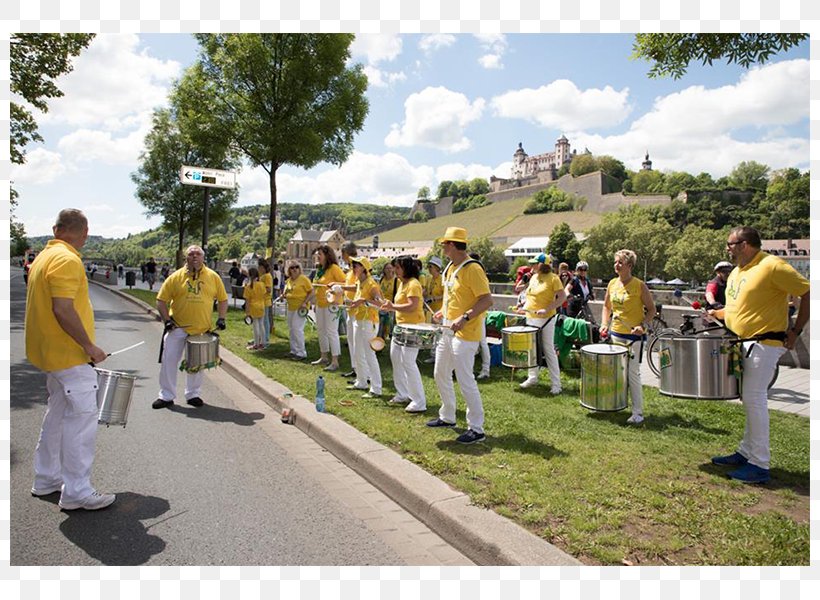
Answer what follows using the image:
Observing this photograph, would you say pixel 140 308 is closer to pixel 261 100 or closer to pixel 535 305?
pixel 261 100

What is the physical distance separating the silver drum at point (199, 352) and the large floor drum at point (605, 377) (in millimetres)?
4717

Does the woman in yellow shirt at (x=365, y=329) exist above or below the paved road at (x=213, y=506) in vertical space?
above

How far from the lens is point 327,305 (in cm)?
1012

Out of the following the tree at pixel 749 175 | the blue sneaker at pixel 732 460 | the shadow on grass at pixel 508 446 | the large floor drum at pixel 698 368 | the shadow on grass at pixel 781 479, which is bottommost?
the shadow on grass at pixel 781 479

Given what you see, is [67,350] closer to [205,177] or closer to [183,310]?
[183,310]

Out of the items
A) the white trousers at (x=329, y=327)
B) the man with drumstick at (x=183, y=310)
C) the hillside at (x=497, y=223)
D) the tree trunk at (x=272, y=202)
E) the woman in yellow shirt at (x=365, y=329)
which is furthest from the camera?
the hillside at (x=497, y=223)

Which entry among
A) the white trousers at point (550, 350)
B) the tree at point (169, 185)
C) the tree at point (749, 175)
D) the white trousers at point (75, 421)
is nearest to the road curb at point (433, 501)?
the white trousers at point (75, 421)

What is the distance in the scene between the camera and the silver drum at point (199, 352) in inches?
288

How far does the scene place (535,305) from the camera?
8430mm

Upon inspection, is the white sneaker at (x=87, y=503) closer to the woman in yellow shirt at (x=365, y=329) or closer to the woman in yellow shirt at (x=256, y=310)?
the woman in yellow shirt at (x=365, y=329)

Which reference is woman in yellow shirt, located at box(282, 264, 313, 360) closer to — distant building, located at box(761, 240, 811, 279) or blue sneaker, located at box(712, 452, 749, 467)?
blue sneaker, located at box(712, 452, 749, 467)

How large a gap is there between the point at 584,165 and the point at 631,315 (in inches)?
6749

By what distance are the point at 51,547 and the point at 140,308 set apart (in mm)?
22346

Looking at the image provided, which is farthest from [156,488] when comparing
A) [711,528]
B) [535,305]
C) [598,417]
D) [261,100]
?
[261,100]
